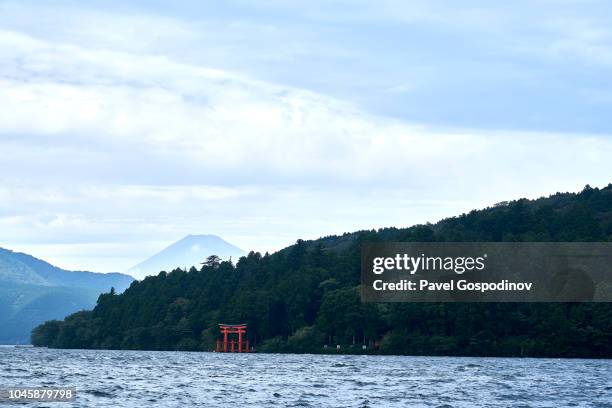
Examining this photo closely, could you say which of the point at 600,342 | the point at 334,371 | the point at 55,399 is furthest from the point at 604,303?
the point at 55,399

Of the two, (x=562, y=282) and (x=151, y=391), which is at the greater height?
(x=562, y=282)

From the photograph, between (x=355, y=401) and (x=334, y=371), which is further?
(x=334, y=371)

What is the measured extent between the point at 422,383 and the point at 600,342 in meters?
88.7

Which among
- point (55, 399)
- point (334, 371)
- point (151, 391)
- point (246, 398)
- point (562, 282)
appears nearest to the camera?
point (55, 399)

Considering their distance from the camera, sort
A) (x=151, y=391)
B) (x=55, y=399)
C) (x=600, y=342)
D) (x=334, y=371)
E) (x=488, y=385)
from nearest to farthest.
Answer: (x=55, y=399)
(x=151, y=391)
(x=488, y=385)
(x=334, y=371)
(x=600, y=342)

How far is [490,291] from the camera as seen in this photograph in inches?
7662

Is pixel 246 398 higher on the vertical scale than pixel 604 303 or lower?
lower

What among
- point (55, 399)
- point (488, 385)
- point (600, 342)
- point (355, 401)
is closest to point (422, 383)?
point (488, 385)

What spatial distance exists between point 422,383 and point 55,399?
1461 inches

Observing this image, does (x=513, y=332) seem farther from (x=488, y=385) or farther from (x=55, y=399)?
(x=55, y=399)

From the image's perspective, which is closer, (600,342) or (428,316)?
(600,342)

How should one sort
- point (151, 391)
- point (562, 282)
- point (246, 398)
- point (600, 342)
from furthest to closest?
point (562, 282)
point (600, 342)
point (151, 391)
point (246, 398)

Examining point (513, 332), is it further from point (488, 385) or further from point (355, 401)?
point (355, 401)

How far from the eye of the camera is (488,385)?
9231cm
